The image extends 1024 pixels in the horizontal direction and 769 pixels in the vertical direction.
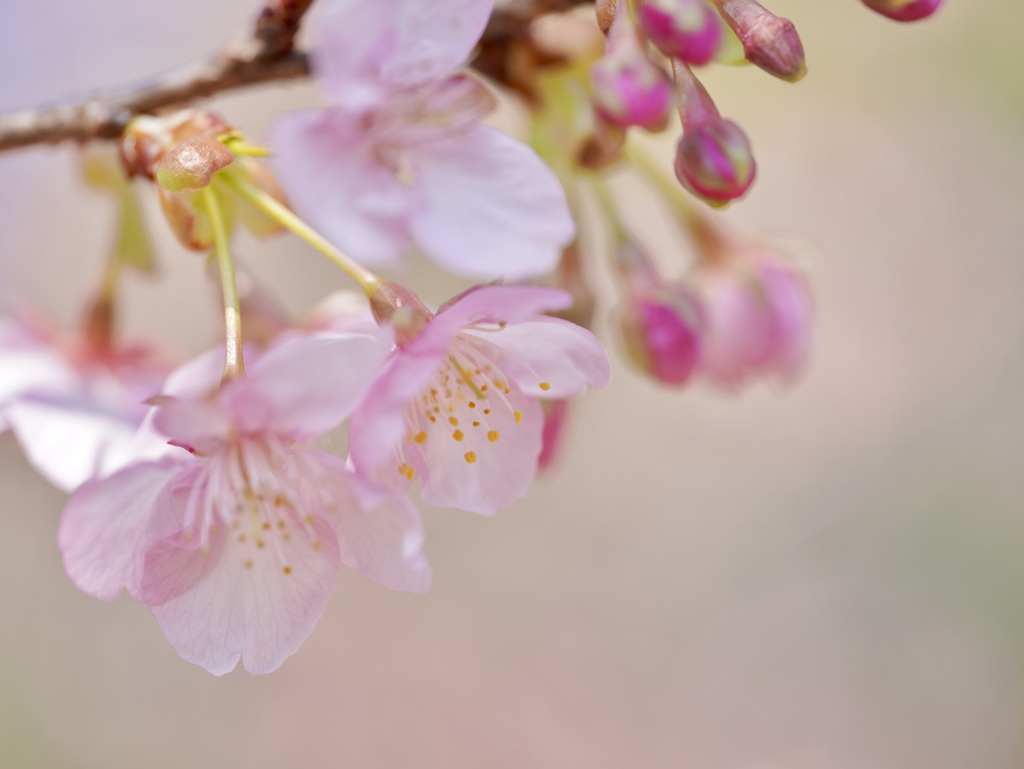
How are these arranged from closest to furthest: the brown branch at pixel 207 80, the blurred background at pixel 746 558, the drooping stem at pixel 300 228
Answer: the drooping stem at pixel 300 228 → the brown branch at pixel 207 80 → the blurred background at pixel 746 558

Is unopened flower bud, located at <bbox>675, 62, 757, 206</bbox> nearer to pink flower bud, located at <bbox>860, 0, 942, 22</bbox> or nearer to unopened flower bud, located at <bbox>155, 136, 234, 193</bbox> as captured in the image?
pink flower bud, located at <bbox>860, 0, 942, 22</bbox>

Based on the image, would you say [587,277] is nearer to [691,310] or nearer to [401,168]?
[691,310]

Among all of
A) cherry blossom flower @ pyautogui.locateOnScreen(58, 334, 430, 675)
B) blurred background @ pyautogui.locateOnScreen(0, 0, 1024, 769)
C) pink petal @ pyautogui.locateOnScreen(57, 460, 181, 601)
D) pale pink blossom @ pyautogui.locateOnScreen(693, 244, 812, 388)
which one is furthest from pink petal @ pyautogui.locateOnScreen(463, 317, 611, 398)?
blurred background @ pyautogui.locateOnScreen(0, 0, 1024, 769)

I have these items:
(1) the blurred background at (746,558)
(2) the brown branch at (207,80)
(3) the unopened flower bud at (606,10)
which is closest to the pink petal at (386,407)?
(3) the unopened flower bud at (606,10)

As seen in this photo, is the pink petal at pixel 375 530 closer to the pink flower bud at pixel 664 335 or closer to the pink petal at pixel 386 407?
the pink petal at pixel 386 407

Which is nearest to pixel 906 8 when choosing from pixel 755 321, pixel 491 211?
pixel 491 211

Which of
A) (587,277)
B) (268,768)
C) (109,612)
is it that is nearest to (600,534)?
(268,768)
